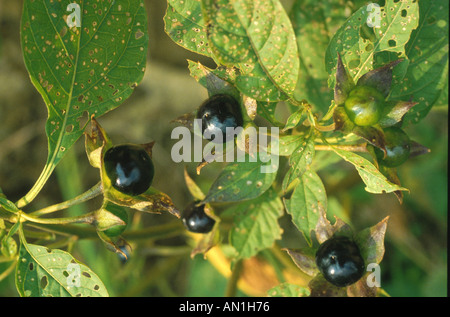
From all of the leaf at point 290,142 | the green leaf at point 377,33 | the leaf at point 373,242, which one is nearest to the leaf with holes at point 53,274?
the leaf at point 290,142

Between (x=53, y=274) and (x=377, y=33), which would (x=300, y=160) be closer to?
(x=377, y=33)

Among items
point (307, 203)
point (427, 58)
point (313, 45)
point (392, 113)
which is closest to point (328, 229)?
point (307, 203)

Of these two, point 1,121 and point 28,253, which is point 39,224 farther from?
point 1,121

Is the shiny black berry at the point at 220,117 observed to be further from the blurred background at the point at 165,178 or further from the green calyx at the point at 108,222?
the blurred background at the point at 165,178

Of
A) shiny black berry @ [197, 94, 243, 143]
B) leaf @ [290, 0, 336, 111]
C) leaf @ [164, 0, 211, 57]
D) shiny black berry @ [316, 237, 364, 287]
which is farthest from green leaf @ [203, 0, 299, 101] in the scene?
leaf @ [290, 0, 336, 111]
